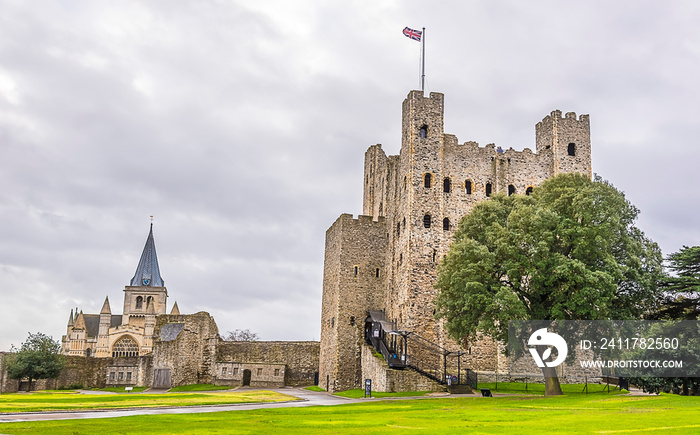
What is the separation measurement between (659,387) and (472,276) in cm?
1096

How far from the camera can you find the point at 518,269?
33.6m

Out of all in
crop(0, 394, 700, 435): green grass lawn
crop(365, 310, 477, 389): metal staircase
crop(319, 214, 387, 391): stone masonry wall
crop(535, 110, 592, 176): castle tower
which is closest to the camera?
crop(0, 394, 700, 435): green grass lawn

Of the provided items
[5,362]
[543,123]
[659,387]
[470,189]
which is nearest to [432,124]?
[470,189]

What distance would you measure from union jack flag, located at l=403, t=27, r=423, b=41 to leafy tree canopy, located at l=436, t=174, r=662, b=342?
19021mm

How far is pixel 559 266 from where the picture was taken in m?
31.6

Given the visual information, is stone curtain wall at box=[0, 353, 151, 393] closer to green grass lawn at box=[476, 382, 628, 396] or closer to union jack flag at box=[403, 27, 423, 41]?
green grass lawn at box=[476, 382, 628, 396]

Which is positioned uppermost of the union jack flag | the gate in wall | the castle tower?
the union jack flag

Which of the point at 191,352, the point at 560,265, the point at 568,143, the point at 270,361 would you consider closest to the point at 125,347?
the point at 191,352

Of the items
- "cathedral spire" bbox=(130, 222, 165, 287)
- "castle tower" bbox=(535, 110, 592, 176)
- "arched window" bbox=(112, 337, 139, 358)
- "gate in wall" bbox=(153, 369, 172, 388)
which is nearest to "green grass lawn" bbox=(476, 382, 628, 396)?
"castle tower" bbox=(535, 110, 592, 176)

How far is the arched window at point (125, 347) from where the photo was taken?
453 feet

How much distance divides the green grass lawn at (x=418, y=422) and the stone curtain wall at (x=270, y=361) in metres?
35.4

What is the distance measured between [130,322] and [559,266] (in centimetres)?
14526

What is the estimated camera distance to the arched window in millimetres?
138000

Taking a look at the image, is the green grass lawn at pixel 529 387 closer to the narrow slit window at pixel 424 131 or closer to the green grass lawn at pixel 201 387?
the narrow slit window at pixel 424 131
